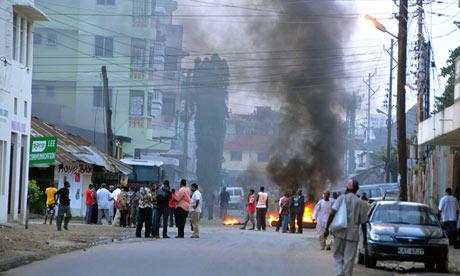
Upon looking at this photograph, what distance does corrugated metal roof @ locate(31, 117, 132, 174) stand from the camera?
41.2 metres

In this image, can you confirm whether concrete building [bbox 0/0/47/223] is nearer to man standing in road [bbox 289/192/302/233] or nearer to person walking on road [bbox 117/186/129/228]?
person walking on road [bbox 117/186/129/228]

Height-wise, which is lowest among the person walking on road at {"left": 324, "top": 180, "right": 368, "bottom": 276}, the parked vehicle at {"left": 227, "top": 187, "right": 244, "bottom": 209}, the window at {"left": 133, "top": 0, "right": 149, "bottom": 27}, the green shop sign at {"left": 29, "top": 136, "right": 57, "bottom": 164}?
the person walking on road at {"left": 324, "top": 180, "right": 368, "bottom": 276}

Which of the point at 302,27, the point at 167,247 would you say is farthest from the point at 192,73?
the point at 167,247

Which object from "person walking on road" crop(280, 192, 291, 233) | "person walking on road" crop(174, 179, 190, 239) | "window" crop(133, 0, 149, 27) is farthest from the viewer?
"window" crop(133, 0, 149, 27)

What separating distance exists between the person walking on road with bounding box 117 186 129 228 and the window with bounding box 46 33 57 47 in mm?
29912

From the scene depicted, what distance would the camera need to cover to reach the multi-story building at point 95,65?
62562mm

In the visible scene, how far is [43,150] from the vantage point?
3169cm

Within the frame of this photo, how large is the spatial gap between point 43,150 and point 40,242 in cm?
1011

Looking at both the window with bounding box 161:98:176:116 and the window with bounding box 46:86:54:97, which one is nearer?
the window with bounding box 46:86:54:97

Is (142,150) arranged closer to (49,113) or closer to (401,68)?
(49,113)

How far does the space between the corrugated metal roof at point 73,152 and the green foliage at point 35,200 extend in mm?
1501

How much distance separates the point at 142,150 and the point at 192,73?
11.9 m

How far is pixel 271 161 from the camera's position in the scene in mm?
56875

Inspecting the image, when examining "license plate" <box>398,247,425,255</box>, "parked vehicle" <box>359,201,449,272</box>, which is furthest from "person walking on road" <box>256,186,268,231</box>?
"license plate" <box>398,247,425,255</box>
